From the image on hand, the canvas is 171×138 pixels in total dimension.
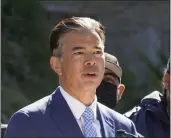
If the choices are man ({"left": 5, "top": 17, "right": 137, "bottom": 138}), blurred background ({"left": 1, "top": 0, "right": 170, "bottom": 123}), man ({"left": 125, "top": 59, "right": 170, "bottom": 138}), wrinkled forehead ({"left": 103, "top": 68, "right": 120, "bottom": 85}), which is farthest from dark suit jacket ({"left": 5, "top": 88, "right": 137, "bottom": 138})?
blurred background ({"left": 1, "top": 0, "right": 170, "bottom": 123})

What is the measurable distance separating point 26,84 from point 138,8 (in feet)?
11.2

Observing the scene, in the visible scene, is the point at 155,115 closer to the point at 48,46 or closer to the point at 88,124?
the point at 88,124

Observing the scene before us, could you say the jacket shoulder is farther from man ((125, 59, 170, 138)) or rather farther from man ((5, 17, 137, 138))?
man ((125, 59, 170, 138))

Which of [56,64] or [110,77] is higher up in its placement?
[56,64]

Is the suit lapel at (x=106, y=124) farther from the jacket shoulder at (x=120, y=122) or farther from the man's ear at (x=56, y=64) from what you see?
the man's ear at (x=56, y=64)

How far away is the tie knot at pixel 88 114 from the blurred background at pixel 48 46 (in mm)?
2590

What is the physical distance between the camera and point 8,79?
528cm

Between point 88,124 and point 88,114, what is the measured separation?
0.16 ft

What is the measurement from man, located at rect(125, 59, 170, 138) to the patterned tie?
79cm

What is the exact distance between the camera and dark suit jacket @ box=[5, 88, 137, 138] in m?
1.80

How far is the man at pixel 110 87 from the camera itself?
2.78 meters

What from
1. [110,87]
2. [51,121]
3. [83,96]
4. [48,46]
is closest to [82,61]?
[83,96]

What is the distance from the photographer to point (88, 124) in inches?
73.9

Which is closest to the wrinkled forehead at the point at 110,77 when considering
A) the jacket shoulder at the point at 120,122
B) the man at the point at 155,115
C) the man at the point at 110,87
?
the man at the point at 110,87
